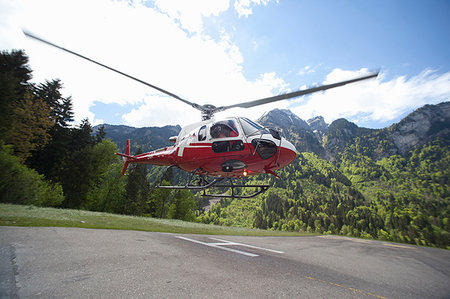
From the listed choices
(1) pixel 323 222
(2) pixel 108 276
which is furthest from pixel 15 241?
(1) pixel 323 222

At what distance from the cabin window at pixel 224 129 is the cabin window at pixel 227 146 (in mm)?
311

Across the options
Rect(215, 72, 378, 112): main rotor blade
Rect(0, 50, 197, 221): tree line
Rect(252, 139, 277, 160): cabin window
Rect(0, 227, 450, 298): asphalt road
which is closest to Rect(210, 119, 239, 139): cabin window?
Rect(252, 139, 277, 160): cabin window

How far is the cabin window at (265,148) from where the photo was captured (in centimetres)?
741

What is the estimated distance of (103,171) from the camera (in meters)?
35.7

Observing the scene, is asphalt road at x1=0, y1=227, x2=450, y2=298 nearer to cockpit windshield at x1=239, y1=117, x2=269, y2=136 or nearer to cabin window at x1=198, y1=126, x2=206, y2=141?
cockpit windshield at x1=239, y1=117, x2=269, y2=136

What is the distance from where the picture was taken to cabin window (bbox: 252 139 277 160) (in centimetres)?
741

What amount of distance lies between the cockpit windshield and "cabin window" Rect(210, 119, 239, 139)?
0.39 metres

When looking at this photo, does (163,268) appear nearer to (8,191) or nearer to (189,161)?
(189,161)

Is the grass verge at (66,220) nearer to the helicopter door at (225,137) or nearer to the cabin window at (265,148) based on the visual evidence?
the helicopter door at (225,137)

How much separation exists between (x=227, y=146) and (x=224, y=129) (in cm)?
82

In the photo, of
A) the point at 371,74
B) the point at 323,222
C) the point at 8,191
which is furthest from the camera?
the point at 323,222

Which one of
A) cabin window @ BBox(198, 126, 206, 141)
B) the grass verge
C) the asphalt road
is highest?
cabin window @ BBox(198, 126, 206, 141)

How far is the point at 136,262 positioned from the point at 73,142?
44516 mm

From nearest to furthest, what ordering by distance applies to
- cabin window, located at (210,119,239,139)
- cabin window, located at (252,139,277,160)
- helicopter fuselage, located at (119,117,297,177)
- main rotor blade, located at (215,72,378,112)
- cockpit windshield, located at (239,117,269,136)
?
main rotor blade, located at (215,72,378,112)
cabin window, located at (252,139,277,160)
helicopter fuselage, located at (119,117,297,177)
cockpit windshield, located at (239,117,269,136)
cabin window, located at (210,119,239,139)
